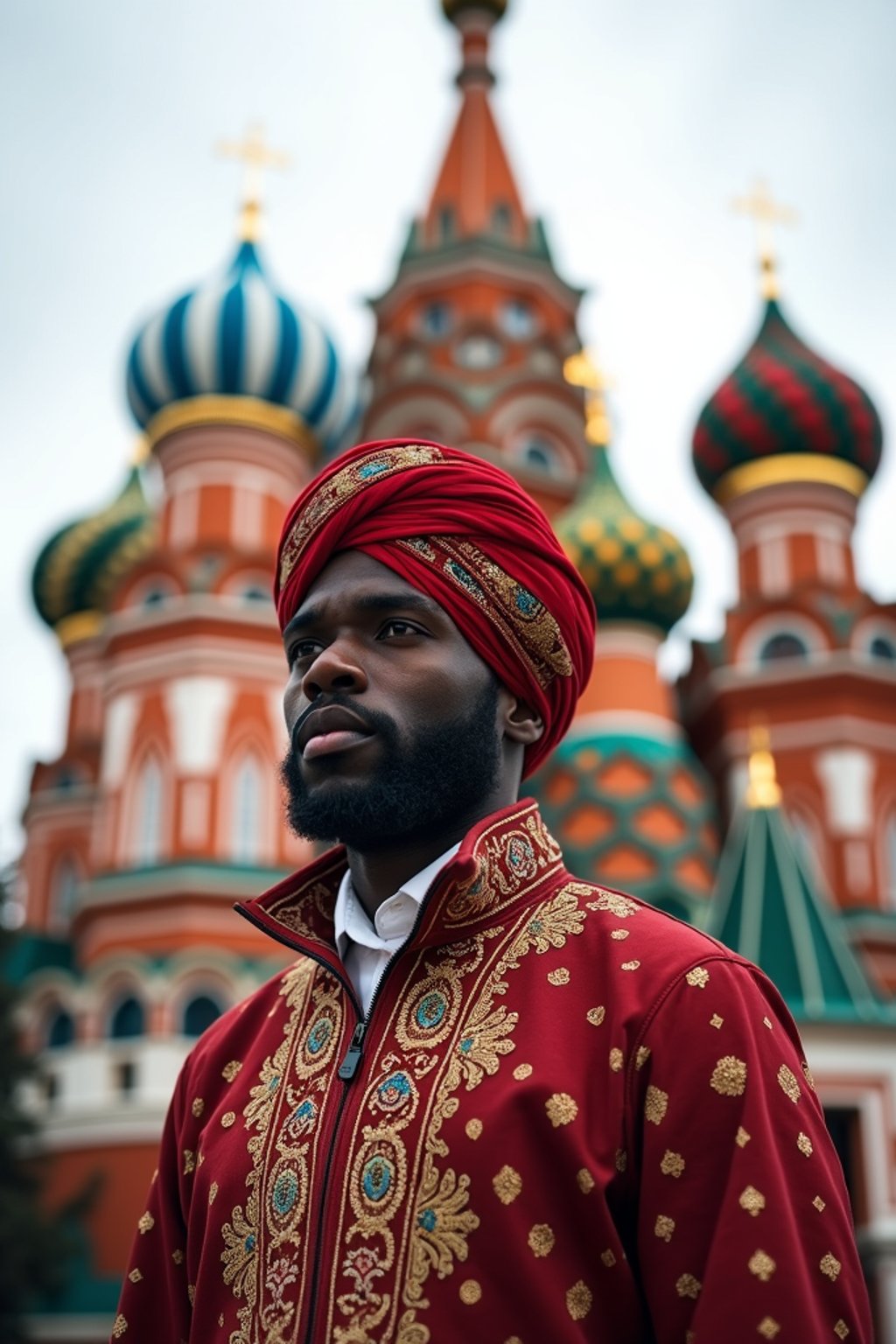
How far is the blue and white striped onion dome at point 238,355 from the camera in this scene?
53.8 feet

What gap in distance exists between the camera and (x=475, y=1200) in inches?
70.3

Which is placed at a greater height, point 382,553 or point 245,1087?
point 382,553

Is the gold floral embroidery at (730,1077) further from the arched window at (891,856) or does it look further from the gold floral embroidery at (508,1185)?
the arched window at (891,856)

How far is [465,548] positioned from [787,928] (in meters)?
10.4

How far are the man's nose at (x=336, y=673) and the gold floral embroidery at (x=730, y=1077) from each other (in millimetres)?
722

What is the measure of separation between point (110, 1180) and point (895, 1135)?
6574 millimetres

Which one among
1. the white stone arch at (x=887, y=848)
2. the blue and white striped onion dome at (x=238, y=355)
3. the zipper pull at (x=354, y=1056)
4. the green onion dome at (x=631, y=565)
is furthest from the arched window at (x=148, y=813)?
the zipper pull at (x=354, y=1056)

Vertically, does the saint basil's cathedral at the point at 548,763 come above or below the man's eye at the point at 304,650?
above

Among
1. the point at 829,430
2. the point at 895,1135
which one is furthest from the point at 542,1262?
the point at 829,430

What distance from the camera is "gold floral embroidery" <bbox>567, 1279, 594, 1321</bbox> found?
1.72 m

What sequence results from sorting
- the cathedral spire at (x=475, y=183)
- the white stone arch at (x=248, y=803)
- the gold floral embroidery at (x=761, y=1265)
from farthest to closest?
the cathedral spire at (x=475, y=183)
the white stone arch at (x=248, y=803)
the gold floral embroidery at (x=761, y=1265)

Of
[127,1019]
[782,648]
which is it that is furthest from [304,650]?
[782,648]

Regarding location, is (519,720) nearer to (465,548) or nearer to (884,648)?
(465,548)

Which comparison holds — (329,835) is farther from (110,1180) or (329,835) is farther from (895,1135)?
(110,1180)
